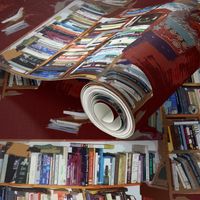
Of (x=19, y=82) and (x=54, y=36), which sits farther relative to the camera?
(x=19, y=82)

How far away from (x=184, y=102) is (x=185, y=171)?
15.0 inches

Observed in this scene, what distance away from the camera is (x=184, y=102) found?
2047 mm

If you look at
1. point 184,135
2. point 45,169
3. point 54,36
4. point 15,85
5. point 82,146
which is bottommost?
point 45,169

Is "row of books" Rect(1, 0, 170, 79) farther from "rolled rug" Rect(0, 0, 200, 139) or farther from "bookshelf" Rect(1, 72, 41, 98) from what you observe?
"bookshelf" Rect(1, 72, 41, 98)

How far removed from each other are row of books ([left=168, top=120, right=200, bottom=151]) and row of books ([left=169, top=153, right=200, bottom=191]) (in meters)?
0.06

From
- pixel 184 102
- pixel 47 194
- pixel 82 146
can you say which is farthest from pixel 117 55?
pixel 184 102

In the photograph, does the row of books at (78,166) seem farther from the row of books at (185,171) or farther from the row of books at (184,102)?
the row of books at (184,102)

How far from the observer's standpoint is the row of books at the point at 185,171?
1854 mm

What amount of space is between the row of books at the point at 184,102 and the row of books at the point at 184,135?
2.5 inches

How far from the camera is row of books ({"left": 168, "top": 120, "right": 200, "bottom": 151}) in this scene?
1946 millimetres

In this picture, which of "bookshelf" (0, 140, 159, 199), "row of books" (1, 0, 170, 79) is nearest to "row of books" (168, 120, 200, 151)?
"bookshelf" (0, 140, 159, 199)

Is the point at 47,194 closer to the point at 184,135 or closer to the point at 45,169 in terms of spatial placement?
the point at 45,169

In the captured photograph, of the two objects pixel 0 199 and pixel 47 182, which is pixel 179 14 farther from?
pixel 0 199

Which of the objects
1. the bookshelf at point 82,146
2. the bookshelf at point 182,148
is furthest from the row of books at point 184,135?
the bookshelf at point 82,146
